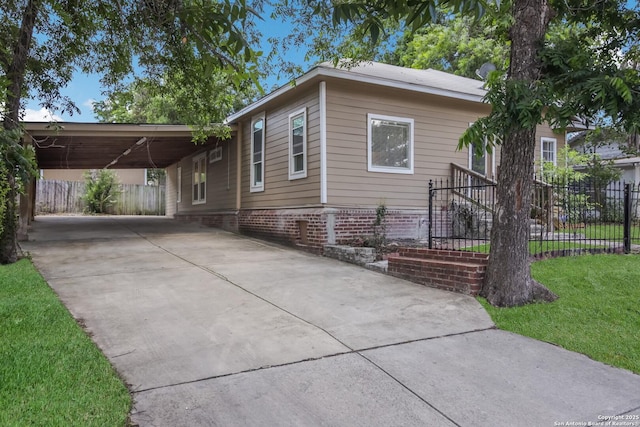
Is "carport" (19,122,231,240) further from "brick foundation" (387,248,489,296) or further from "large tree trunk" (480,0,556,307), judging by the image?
"large tree trunk" (480,0,556,307)

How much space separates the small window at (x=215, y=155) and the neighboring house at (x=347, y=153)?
217cm

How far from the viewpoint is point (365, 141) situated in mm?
9914

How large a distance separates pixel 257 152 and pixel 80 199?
1519 cm

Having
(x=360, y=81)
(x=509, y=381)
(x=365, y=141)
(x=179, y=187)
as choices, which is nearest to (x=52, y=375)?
(x=509, y=381)

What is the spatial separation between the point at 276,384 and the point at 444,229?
8.28 metres

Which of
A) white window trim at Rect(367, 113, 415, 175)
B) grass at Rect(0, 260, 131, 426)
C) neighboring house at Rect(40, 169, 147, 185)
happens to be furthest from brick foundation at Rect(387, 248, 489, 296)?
neighboring house at Rect(40, 169, 147, 185)

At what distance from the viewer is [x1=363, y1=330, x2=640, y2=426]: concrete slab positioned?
287 centimetres

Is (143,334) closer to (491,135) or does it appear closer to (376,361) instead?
(376,361)

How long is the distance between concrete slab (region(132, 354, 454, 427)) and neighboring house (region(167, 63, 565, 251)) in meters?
6.00

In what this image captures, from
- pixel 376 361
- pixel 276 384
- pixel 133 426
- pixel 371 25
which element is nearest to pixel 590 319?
pixel 376 361

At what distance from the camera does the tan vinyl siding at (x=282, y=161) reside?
9.63m

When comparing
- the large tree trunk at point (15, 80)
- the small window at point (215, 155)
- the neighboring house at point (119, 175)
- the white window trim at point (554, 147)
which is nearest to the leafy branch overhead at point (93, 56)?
the large tree trunk at point (15, 80)

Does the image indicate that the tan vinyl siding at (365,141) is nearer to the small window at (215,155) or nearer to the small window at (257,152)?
the small window at (257,152)

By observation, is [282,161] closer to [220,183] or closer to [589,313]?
[220,183]
